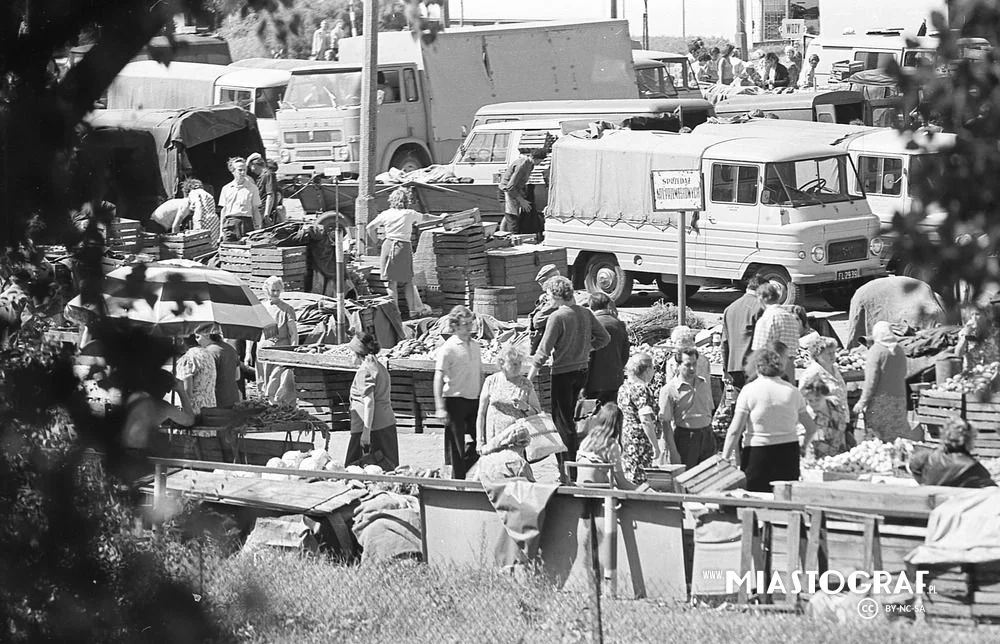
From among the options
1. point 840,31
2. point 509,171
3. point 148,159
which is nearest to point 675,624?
point 148,159

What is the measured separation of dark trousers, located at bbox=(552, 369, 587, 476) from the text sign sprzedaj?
225cm

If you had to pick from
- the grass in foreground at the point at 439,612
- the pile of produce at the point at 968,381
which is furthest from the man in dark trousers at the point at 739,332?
the grass in foreground at the point at 439,612

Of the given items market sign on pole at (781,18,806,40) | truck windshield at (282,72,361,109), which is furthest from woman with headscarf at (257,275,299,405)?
market sign on pole at (781,18,806,40)

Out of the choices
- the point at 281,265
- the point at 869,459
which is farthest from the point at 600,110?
the point at 869,459

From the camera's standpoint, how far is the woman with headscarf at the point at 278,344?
1316 centimetres

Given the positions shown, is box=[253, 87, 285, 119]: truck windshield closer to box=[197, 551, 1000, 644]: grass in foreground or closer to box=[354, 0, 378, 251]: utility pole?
box=[354, 0, 378, 251]: utility pole

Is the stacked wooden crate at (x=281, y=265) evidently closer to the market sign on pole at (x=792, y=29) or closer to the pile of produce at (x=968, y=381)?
the pile of produce at (x=968, y=381)

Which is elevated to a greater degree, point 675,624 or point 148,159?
point 148,159

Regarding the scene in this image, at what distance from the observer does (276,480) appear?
30.2 ft

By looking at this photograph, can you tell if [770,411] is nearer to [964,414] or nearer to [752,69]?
[964,414]

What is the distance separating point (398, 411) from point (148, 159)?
9326 millimetres

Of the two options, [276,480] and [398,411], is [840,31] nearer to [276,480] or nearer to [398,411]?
[398,411]

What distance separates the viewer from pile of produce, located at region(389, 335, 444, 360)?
44.4 ft

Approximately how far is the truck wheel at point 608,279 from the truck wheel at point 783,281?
6.41 ft
